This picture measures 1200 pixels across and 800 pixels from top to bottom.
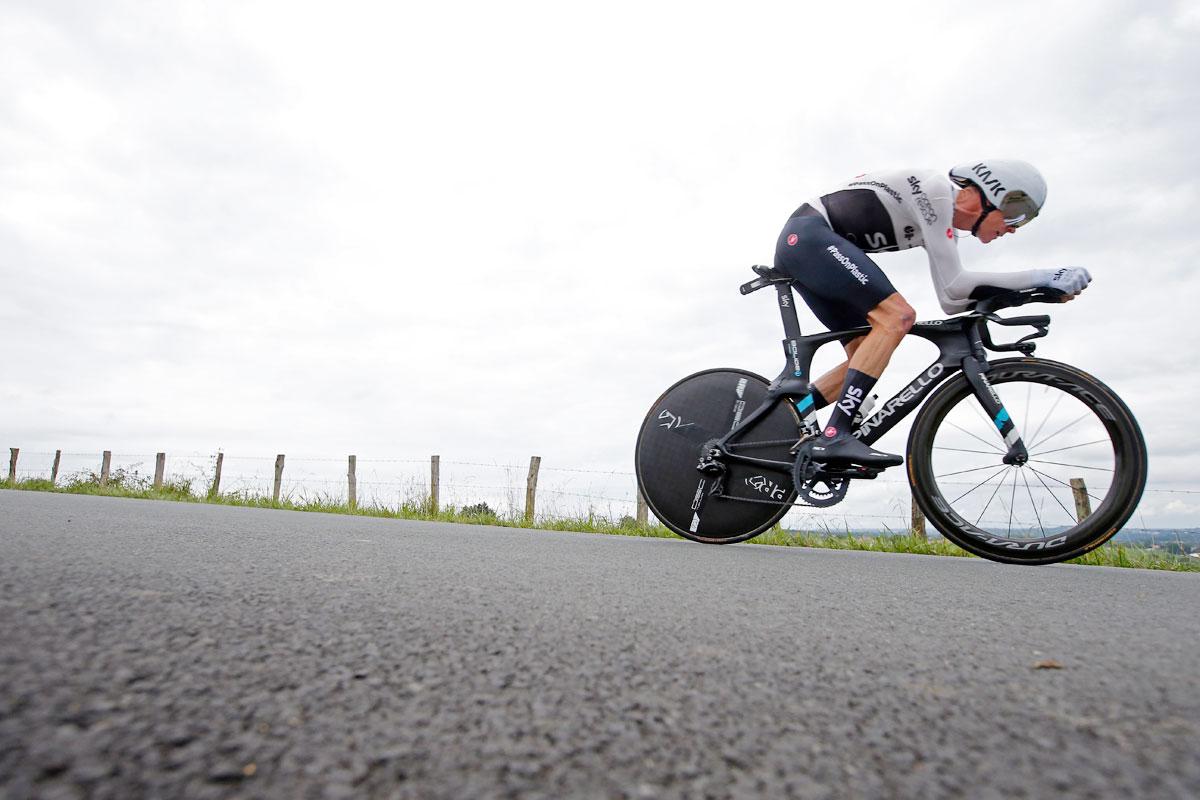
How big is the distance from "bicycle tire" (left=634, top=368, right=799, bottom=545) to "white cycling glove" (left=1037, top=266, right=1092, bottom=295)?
1627 mm

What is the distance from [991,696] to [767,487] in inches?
139

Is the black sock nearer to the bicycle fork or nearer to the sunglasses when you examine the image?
the bicycle fork

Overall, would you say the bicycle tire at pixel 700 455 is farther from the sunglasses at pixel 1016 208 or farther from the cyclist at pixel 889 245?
the sunglasses at pixel 1016 208

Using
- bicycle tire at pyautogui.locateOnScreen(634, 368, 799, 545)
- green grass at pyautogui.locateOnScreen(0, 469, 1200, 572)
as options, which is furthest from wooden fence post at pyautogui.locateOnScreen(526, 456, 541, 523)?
bicycle tire at pyautogui.locateOnScreen(634, 368, 799, 545)

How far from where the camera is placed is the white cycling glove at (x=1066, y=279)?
373cm

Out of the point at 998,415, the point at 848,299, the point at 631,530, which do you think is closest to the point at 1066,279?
the point at 998,415

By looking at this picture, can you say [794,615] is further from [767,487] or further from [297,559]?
[767,487]

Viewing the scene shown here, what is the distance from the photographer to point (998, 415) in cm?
383

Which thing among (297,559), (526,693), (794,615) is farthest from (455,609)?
(297,559)

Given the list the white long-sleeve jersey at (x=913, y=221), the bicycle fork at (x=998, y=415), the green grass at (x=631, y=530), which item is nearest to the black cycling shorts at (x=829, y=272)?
the white long-sleeve jersey at (x=913, y=221)

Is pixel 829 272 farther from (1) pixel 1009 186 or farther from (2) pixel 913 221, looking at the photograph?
(1) pixel 1009 186

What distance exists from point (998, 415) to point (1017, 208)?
1239mm

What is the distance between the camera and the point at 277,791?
764 millimetres

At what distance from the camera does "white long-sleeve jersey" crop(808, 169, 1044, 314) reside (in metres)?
4.01
